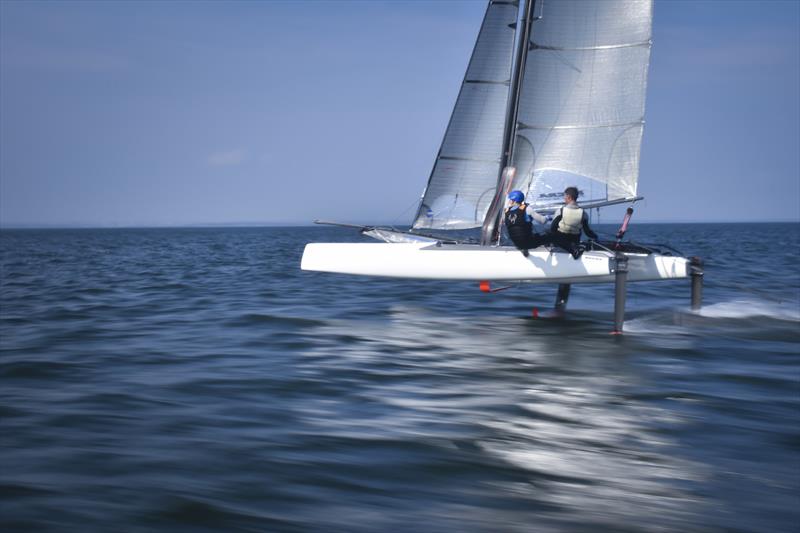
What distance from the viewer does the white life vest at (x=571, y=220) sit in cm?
1133

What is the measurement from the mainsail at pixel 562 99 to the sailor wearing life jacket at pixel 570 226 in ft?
5.70

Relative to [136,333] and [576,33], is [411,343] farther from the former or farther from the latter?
[576,33]

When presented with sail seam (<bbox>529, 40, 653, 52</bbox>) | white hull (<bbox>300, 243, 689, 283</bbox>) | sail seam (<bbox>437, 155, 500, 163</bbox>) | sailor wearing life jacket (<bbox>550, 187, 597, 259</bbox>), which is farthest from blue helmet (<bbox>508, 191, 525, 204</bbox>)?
sail seam (<bbox>529, 40, 653, 52</bbox>)

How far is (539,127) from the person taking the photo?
13125mm

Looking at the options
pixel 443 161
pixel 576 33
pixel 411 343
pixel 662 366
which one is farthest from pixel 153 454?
pixel 576 33

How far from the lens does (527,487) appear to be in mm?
4988

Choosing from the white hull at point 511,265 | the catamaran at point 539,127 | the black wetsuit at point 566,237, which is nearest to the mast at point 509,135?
the catamaran at point 539,127

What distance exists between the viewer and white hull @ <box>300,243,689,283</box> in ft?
37.2

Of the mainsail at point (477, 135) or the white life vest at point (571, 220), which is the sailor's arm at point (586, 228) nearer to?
the white life vest at point (571, 220)

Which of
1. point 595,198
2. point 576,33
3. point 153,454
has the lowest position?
point 153,454

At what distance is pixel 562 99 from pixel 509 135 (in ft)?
3.58

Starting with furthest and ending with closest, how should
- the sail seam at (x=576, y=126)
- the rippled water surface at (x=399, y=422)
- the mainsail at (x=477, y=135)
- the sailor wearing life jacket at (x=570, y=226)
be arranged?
1. the mainsail at (x=477, y=135)
2. the sail seam at (x=576, y=126)
3. the sailor wearing life jacket at (x=570, y=226)
4. the rippled water surface at (x=399, y=422)

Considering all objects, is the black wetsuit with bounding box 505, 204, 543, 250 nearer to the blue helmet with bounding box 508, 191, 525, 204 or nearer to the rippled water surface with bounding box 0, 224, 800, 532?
the blue helmet with bounding box 508, 191, 525, 204

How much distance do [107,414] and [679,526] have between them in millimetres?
4759
